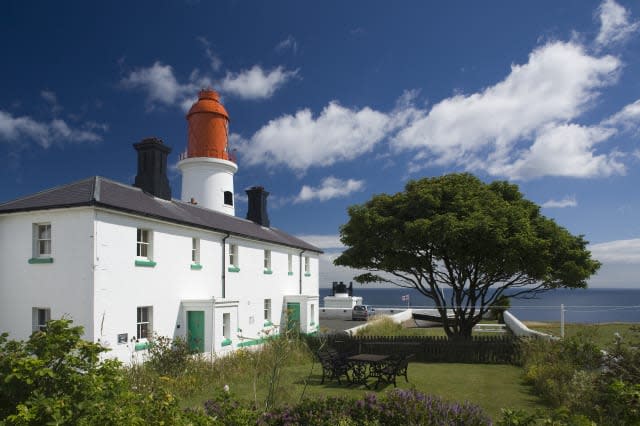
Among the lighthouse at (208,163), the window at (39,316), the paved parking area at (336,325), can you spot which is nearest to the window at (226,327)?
the window at (39,316)

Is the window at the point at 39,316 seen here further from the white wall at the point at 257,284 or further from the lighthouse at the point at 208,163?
the lighthouse at the point at 208,163

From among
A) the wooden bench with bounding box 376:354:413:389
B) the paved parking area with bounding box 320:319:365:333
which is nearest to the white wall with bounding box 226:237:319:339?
the paved parking area with bounding box 320:319:365:333

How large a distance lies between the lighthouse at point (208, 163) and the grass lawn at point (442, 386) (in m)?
13.0

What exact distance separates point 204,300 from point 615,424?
14.1 metres

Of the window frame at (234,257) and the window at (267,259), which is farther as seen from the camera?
the window at (267,259)

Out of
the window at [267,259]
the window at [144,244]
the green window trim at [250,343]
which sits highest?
the window at [144,244]

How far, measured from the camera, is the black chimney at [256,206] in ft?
96.6

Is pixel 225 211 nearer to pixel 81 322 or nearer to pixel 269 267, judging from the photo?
pixel 269 267

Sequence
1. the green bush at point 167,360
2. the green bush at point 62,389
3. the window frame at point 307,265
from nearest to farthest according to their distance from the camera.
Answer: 1. the green bush at point 62,389
2. the green bush at point 167,360
3. the window frame at point 307,265

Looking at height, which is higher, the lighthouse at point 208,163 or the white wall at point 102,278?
the lighthouse at point 208,163

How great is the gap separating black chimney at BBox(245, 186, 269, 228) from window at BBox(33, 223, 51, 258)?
49.9ft

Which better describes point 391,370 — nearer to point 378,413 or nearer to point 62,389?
point 378,413

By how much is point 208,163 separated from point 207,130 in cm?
201

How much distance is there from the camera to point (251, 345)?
21734mm
